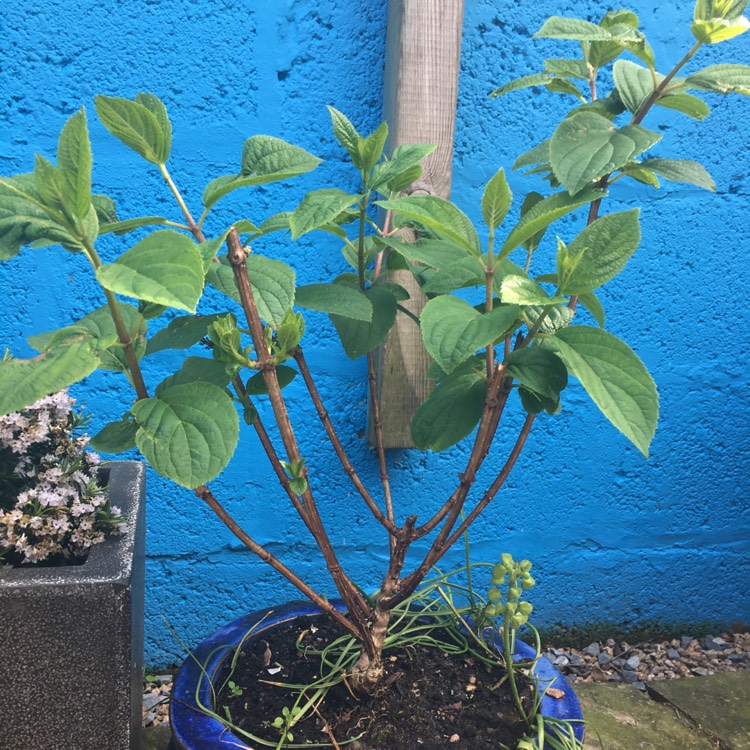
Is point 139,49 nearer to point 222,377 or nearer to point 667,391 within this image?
point 222,377

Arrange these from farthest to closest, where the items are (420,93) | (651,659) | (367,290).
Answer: (651,659) → (420,93) → (367,290)

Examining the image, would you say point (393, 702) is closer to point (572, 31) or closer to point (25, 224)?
point (25, 224)

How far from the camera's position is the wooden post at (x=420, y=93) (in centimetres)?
158

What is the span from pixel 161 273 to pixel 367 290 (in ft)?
1.25

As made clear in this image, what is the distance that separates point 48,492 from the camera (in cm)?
113

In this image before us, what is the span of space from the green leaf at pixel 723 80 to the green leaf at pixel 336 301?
0.48m

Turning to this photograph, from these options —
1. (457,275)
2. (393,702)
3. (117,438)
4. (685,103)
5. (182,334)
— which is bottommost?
(393,702)

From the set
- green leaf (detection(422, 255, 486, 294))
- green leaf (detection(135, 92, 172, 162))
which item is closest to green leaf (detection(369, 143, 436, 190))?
green leaf (detection(422, 255, 486, 294))

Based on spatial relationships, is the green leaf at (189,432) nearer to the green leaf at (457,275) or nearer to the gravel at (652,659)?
the green leaf at (457,275)

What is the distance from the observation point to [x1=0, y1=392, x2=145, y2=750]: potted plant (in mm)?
982

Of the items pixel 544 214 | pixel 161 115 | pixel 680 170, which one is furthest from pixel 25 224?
pixel 680 170

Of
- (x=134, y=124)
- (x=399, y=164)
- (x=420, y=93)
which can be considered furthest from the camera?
(x=420, y=93)

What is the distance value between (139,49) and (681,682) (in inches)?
79.0

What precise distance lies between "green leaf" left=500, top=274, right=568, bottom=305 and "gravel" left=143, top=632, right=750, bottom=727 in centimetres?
156
